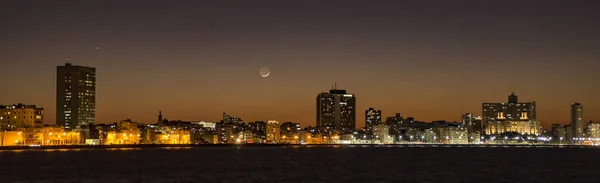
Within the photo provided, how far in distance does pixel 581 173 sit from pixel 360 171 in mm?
22673

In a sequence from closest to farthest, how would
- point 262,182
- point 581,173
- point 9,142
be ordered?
point 262,182 → point 581,173 → point 9,142

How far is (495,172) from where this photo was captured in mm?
85875

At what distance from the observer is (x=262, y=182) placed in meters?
69.5

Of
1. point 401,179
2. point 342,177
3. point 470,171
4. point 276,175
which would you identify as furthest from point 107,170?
point 470,171

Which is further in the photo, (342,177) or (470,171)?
(470,171)

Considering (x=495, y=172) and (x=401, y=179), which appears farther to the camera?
(x=495, y=172)

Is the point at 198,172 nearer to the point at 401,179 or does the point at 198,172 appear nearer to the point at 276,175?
the point at 276,175

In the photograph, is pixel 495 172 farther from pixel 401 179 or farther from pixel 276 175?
pixel 276 175

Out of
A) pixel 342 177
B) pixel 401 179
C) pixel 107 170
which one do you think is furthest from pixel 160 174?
pixel 401 179

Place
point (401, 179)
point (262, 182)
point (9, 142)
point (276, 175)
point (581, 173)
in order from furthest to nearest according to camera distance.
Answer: point (9, 142)
point (581, 173)
point (276, 175)
point (401, 179)
point (262, 182)

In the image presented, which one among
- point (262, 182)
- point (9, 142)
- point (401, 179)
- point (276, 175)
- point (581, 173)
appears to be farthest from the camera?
point (9, 142)

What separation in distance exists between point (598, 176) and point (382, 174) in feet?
68.0

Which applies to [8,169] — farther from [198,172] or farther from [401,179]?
[401,179]

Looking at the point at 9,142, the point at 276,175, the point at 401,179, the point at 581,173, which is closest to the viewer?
the point at 401,179
